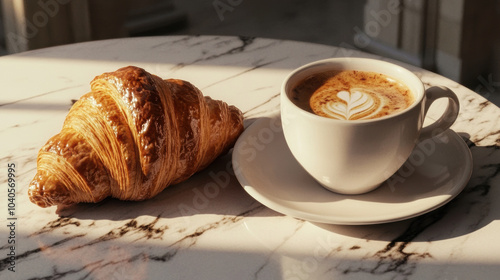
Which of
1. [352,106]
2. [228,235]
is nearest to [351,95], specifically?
[352,106]

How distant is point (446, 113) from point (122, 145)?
0.40 metres

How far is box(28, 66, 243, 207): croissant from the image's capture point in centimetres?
80

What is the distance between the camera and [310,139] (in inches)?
30.8

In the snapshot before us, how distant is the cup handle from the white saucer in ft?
0.19

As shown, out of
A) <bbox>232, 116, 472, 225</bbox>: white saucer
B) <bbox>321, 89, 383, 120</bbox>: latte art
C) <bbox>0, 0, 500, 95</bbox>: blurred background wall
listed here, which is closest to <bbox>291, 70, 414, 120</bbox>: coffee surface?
<bbox>321, 89, 383, 120</bbox>: latte art

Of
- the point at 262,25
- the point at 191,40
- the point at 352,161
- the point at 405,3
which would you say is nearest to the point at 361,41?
the point at 405,3

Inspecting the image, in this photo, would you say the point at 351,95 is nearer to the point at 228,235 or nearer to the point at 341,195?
the point at 341,195

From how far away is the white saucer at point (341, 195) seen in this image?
0.78m

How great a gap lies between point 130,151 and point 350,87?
0.95 ft

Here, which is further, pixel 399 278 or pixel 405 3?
pixel 405 3

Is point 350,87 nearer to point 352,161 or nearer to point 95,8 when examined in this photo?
point 352,161

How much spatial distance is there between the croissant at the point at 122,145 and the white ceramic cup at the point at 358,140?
136 millimetres

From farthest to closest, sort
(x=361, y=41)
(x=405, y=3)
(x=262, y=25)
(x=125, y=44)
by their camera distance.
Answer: (x=262, y=25), (x=361, y=41), (x=405, y=3), (x=125, y=44)

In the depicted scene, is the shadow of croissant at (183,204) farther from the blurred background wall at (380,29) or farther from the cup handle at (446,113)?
the blurred background wall at (380,29)
